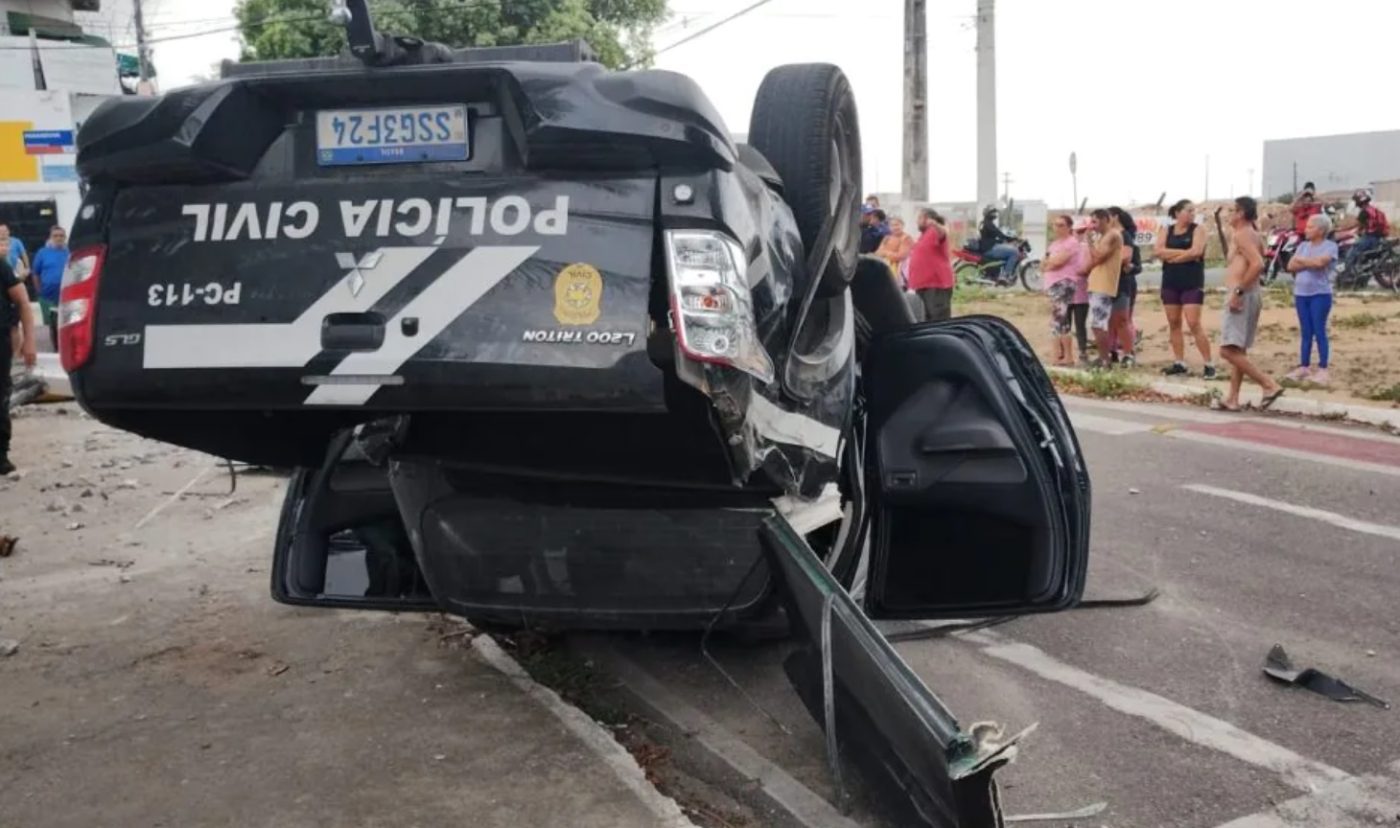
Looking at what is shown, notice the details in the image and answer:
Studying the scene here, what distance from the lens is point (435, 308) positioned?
304 centimetres

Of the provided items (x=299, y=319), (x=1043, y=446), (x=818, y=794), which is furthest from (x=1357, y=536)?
Answer: (x=299, y=319)

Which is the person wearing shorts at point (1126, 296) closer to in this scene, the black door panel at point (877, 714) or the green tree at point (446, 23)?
the black door panel at point (877, 714)

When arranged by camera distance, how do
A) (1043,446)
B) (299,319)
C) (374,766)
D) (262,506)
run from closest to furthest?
1. (299,319)
2. (374,766)
3. (1043,446)
4. (262,506)

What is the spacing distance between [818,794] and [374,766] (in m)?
1.35

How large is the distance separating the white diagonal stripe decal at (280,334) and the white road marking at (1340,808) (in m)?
2.67

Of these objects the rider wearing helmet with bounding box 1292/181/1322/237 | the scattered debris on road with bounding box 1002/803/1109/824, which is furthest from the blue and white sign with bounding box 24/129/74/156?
the scattered debris on road with bounding box 1002/803/1109/824

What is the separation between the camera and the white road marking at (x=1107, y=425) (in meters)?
9.59

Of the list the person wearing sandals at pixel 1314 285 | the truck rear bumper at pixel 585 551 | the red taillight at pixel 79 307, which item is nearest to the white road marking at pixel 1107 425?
the person wearing sandals at pixel 1314 285

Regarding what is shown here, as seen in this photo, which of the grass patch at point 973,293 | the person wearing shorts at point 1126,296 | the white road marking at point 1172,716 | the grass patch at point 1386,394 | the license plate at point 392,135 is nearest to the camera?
the license plate at point 392,135

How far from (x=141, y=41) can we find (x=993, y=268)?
2799 cm

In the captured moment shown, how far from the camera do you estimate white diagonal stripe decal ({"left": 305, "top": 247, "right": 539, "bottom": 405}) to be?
3.03 m

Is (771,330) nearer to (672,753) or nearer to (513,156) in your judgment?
(513,156)

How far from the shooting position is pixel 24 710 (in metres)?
4.31

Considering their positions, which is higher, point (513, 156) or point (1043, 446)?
point (513, 156)
